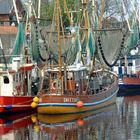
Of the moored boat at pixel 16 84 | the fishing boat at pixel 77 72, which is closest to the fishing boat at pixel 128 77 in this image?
the fishing boat at pixel 77 72

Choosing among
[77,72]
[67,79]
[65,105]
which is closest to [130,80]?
[77,72]

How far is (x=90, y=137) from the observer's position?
117 feet

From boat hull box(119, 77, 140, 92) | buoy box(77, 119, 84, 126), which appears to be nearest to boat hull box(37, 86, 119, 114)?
buoy box(77, 119, 84, 126)

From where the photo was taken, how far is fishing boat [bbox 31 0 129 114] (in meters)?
44.1

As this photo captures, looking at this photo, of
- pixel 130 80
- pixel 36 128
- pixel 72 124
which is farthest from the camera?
pixel 130 80

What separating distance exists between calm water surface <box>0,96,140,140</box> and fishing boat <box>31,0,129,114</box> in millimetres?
891

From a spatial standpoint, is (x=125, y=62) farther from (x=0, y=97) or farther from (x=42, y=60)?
(x=0, y=97)

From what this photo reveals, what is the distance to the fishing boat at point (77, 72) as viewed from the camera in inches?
1737

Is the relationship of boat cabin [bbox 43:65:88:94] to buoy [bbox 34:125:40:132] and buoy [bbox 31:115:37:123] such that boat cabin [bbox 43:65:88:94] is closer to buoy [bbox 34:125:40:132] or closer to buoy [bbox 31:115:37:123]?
buoy [bbox 31:115:37:123]

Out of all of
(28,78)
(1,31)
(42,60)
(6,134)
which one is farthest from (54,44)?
(1,31)

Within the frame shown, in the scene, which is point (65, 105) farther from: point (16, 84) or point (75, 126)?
point (75, 126)

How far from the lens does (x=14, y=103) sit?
1751 inches

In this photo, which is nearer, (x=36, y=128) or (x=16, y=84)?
(x=36, y=128)

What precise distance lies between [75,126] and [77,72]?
698 cm
